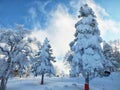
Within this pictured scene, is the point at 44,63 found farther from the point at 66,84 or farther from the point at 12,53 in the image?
the point at 12,53

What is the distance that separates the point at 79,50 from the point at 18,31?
1016 centimetres

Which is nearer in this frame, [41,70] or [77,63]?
[77,63]

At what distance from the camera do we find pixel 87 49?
3634 cm

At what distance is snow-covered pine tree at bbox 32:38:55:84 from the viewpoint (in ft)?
172

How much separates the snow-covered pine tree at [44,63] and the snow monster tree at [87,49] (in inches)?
618

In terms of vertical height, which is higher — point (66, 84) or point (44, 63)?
point (44, 63)

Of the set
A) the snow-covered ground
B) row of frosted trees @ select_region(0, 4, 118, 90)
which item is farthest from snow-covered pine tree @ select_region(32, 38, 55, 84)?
row of frosted trees @ select_region(0, 4, 118, 90)

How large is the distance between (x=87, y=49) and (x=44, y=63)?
1869 centimetres

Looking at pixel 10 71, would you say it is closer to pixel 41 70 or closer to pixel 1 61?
pixel 1 61

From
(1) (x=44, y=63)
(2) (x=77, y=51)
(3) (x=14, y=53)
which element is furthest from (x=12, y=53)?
(1) (x=44, y=63)

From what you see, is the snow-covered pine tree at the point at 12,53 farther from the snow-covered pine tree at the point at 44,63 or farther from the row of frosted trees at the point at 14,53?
the snow-covered pine tree at the point at 44,63

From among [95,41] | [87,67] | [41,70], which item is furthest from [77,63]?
[41,70]

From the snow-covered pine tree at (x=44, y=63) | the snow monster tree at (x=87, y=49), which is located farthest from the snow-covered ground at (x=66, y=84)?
the snow monster tree at (x=87, y=49)

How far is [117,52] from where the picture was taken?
7569 cm
